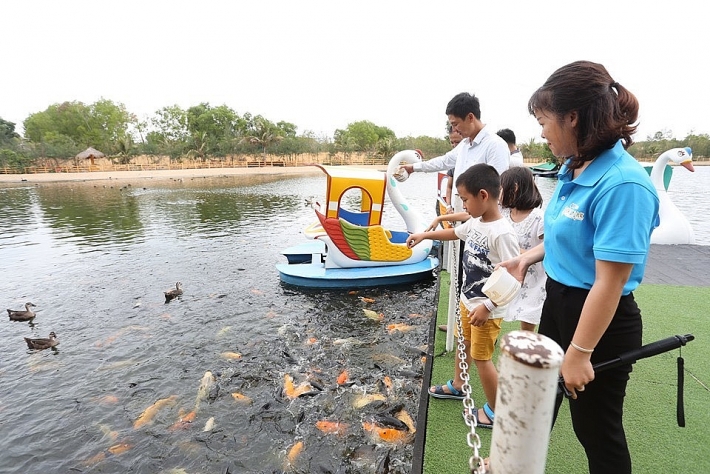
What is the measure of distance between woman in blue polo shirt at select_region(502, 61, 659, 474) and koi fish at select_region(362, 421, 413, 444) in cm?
231

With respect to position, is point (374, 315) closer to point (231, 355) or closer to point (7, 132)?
point (231, 355)

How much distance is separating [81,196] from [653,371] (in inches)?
1178

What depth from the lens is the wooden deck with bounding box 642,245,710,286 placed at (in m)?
5.71

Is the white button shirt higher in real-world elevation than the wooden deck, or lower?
higher

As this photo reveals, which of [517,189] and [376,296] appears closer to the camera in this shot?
[517,189]

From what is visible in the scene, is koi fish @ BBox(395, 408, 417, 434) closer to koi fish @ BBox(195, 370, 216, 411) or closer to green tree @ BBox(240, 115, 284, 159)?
koi fish @ BBox(195, 370, 216, 411)

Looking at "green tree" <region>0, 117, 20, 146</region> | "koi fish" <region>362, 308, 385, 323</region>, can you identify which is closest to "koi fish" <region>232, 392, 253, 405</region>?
"koi fish" <region>362, 308, 385, 323</region>

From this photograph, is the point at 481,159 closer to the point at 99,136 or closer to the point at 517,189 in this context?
the point at 517,189

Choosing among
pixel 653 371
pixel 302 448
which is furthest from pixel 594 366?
pixel 302 448

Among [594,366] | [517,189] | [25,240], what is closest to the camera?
[594,366]

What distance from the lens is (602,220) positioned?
50.4 inches

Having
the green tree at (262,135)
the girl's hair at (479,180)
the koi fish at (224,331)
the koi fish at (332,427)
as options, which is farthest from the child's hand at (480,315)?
the green tree at (262,135)

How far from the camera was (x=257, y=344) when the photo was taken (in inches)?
227

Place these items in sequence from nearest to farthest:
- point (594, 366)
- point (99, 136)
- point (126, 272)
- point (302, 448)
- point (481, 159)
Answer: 1. point (594, 366)
2. point (481, 159)
3. point (302, 448)
4. point (126, 272)
5. point (99, 136)
